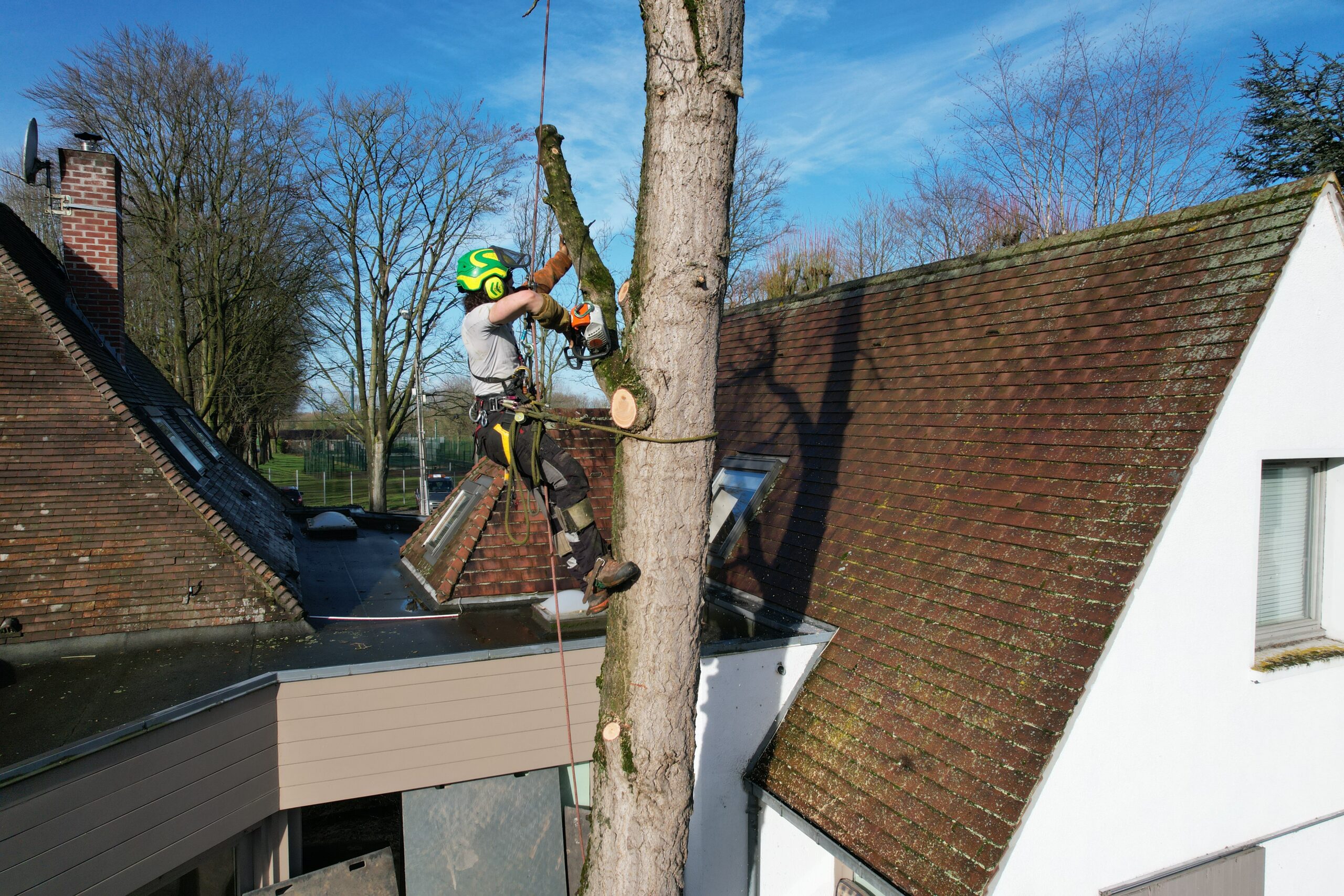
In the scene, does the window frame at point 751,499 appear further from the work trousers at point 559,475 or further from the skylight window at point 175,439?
the skylight window at point 175,439

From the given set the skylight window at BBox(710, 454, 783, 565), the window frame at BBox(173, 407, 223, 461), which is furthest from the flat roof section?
the window frame at BBox(173, 407, 223, 461)

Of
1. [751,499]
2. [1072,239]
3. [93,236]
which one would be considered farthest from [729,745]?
[93,236]

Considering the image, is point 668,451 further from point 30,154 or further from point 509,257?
point 30,154

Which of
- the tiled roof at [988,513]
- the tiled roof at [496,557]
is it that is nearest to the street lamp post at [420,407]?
the tiled roof at [496,557]

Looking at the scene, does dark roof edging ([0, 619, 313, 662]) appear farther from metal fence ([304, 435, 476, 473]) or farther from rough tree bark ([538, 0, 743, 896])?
metal fence ([304, 435, 476, 473])

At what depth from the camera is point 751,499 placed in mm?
8125

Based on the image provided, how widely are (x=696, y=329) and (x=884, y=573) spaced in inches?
148

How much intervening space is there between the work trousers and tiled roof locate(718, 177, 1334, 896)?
7.42 ft

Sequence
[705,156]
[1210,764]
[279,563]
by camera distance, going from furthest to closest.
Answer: [279,563], [1210,764], [705,156]

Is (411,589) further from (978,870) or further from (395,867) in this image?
(978,870)

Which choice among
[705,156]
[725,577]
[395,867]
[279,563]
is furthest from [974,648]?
[279,563]

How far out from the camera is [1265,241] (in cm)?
525

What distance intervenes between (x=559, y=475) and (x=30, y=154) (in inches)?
342

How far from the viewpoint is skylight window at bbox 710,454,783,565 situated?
8.02 metres
